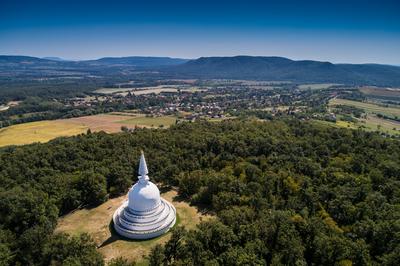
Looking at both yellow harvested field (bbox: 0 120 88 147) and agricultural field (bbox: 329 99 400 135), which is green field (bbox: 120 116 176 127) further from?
agricultural field (bbox: 329 99 400 135)

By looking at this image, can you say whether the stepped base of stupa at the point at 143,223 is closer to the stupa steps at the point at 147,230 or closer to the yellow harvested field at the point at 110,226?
the stupa steps at the point at 147,230

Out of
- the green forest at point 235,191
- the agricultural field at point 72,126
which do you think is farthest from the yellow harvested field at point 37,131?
the green forest at point 235,191

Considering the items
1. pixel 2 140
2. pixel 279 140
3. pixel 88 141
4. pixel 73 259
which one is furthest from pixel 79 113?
pixel 73 259

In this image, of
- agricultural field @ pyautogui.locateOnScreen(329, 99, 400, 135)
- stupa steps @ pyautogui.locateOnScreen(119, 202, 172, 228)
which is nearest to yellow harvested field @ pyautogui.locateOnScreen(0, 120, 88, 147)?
stupa steps @ pyautogui.locateOnScreen(119, 202, 172, 228)

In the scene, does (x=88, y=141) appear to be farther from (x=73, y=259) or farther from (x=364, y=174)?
(x=364, y=174)

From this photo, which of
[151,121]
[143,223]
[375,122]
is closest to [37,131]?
[151,121]
